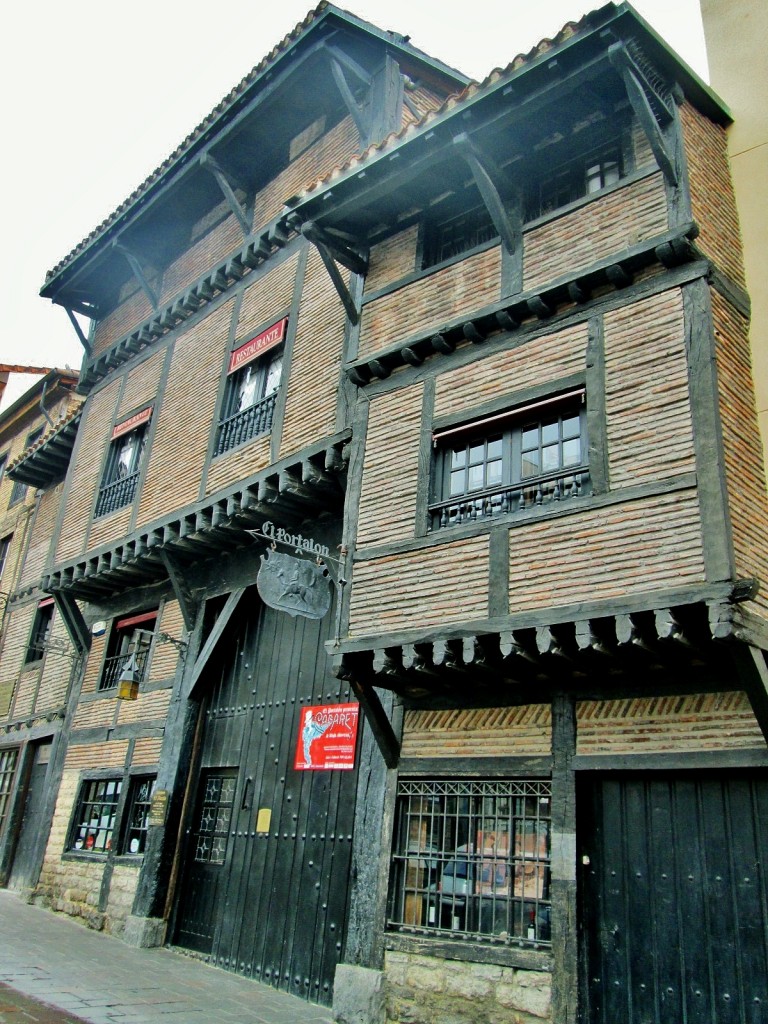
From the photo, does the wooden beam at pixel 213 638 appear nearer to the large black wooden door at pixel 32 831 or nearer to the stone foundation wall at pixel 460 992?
the large black wooden door at pixel 32 831

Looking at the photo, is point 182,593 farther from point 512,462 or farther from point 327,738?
point 512,462

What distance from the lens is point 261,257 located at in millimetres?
12109

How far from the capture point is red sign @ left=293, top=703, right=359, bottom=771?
29.5 ft

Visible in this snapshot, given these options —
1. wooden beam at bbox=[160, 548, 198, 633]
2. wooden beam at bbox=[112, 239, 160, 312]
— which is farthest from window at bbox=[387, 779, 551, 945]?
wooden beam at bbox=[112, 239, 160, 312]

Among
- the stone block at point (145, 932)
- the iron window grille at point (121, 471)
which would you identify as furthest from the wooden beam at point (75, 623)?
the stone block at point (145, 932)

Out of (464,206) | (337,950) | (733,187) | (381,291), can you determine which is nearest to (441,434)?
(381,291)

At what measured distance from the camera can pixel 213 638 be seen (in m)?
11.3

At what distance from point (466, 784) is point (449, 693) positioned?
822 millimetres

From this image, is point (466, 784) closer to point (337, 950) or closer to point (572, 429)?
point (337, 950)

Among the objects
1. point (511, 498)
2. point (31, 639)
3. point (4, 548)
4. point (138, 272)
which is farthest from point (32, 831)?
point (511, 498)

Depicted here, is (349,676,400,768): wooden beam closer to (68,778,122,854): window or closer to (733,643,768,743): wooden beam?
(733,643,768,743): wooden beam

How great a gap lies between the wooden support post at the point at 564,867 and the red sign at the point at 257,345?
6.42 m

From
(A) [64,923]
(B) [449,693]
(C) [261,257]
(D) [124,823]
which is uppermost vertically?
(C) [261,257]

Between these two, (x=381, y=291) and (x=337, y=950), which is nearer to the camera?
(x=337, y=950)
